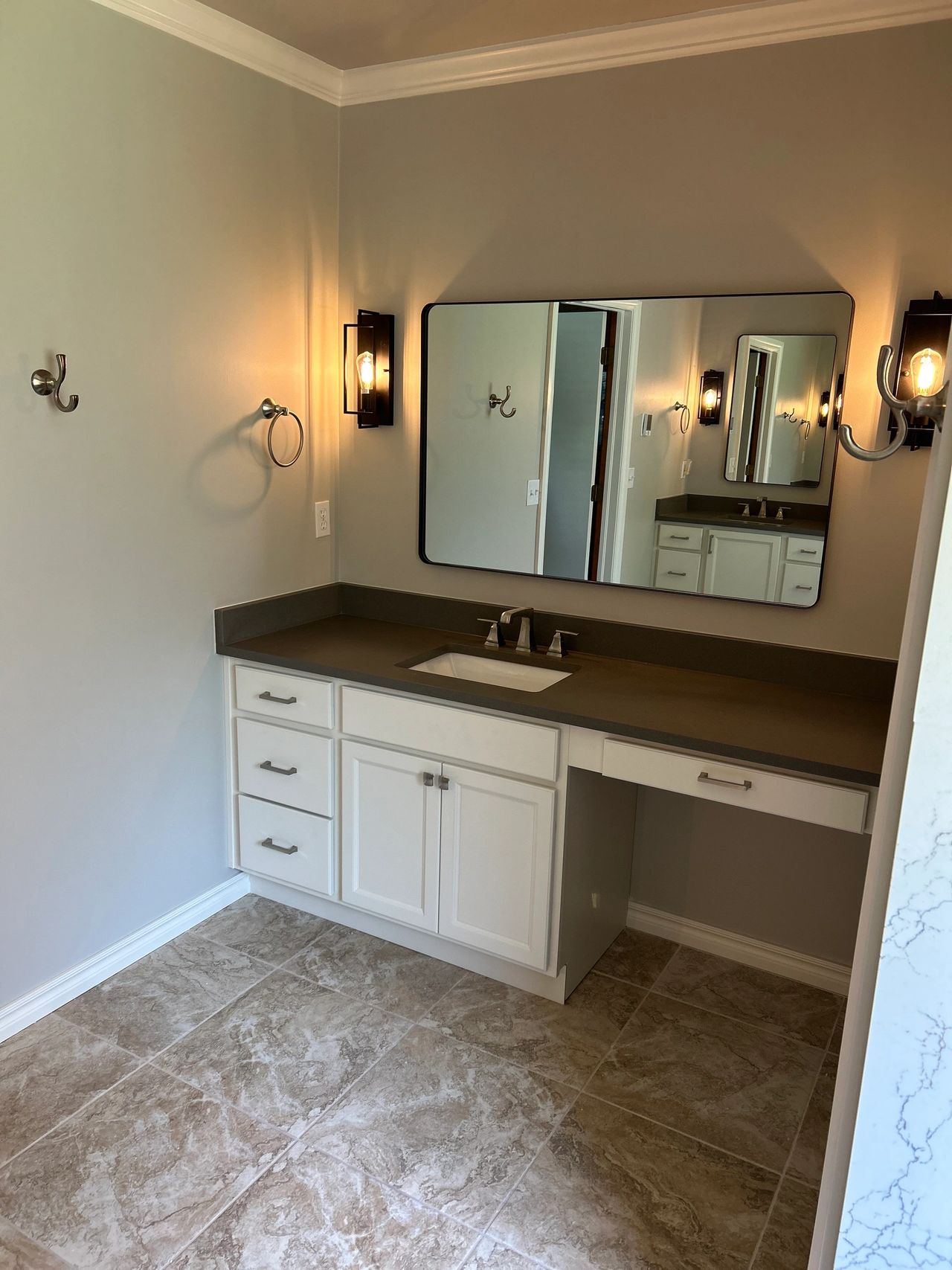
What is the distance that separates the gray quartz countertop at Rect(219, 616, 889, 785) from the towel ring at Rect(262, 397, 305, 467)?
0.54m

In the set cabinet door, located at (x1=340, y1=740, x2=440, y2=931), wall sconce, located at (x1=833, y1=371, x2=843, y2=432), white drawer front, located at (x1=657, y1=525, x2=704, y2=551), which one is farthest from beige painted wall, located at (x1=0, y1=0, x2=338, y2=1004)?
wall sconce, located at (x1=833, y1=371, x2=843, y2=432)

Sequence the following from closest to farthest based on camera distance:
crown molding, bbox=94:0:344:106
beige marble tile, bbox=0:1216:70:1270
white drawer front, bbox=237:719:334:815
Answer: beige marble tile, bbox=0:1216:70:1270
crown molding, bbox=94:0:344:106
white drawer front, bbox=237:719:334:815

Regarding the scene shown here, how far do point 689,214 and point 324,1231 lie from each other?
247 centimetres

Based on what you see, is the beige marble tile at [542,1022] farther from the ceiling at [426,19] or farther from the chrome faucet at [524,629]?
the ceiling at [426,19]

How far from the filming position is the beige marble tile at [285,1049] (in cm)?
217

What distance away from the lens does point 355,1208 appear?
188 centimetres

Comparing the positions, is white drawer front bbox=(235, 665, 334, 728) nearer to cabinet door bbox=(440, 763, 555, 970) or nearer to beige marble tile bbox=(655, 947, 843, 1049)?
cabinet door bbox=(440, 763, 555, 970)

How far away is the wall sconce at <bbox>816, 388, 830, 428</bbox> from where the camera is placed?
2357 mm

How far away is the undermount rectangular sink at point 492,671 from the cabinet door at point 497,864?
34cm

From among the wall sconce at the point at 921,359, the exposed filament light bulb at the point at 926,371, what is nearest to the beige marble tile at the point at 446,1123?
the wall sconce at the point at 921,359

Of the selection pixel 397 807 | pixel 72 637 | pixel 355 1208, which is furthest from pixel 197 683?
pixel 355 1208

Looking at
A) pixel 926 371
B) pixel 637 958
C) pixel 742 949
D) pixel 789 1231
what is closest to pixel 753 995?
pixel 742 949

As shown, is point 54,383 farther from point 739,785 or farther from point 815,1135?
point 815,1135

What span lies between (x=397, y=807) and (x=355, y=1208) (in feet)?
3.25
